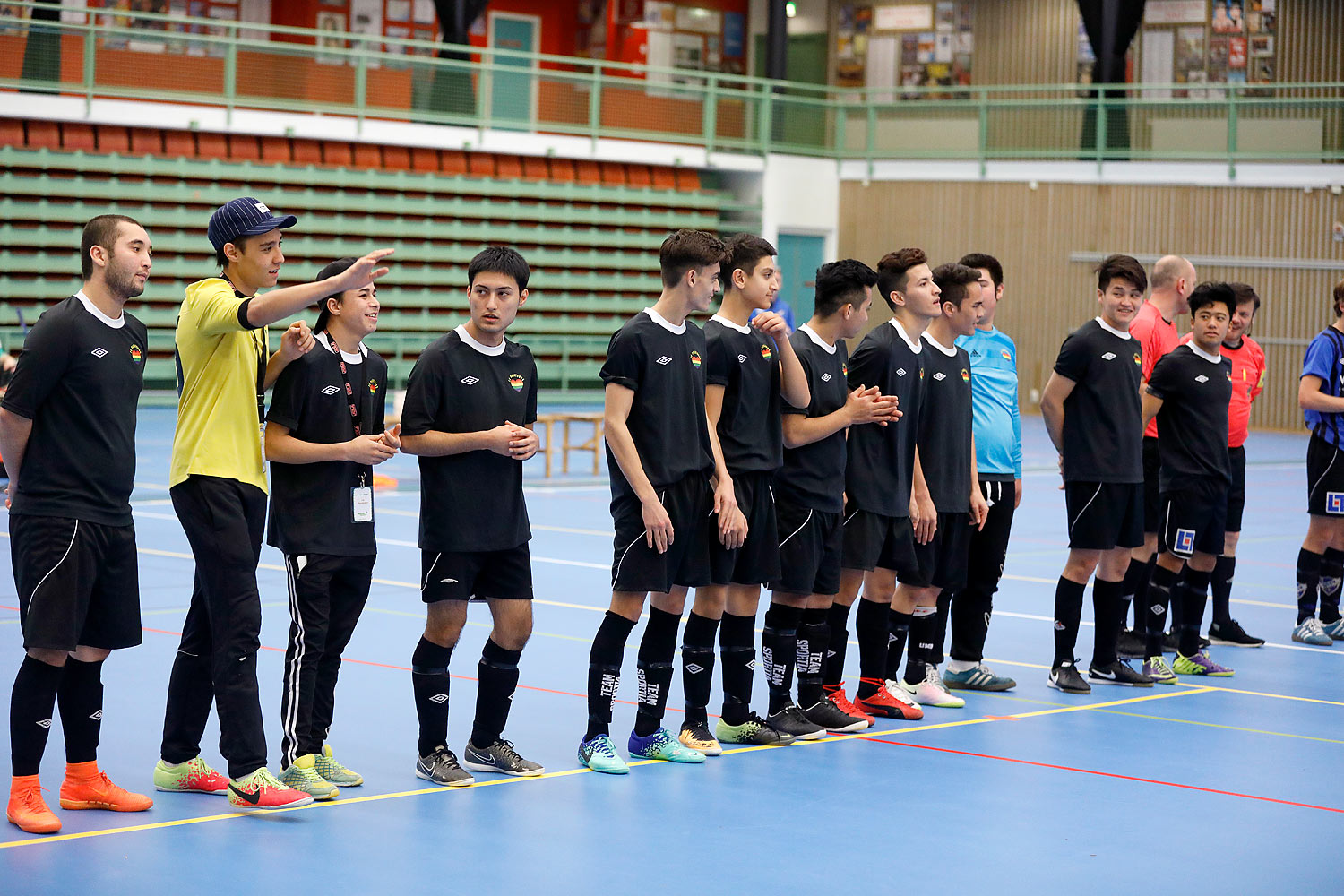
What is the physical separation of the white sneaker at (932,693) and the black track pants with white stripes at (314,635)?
112 inches

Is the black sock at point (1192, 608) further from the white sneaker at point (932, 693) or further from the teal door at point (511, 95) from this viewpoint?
the teal door at point (511, 95)

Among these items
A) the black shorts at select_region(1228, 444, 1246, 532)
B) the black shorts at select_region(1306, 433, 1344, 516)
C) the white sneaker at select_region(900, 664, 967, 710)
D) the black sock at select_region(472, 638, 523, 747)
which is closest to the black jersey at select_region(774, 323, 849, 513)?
the white sneaker at select_region(900, 664, 967, 710)

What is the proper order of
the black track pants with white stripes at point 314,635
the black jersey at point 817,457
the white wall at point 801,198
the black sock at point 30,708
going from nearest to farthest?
the black sock at point 30,708 → the black track pants with white stripes at point 314,635 → the black jersey at point 817,457 → the white wall at point 801,198

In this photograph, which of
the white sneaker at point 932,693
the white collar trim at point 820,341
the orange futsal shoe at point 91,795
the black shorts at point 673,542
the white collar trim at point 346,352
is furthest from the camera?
the white sneaker at point 932,693

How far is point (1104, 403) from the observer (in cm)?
745

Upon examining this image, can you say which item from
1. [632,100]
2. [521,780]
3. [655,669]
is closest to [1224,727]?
[655,669]

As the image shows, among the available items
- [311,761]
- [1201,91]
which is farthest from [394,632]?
[1201,91]

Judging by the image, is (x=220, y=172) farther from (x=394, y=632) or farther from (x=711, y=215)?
(x=394, y=632)

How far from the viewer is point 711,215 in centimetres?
2709

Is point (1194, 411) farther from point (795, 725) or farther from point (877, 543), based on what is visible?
point (795, 725)

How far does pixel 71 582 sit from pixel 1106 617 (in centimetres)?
495

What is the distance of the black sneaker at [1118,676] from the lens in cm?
772

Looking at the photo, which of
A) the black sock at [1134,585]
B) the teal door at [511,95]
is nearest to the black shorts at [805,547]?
the black sock at [1134,585]

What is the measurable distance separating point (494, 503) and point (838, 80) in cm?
2739
